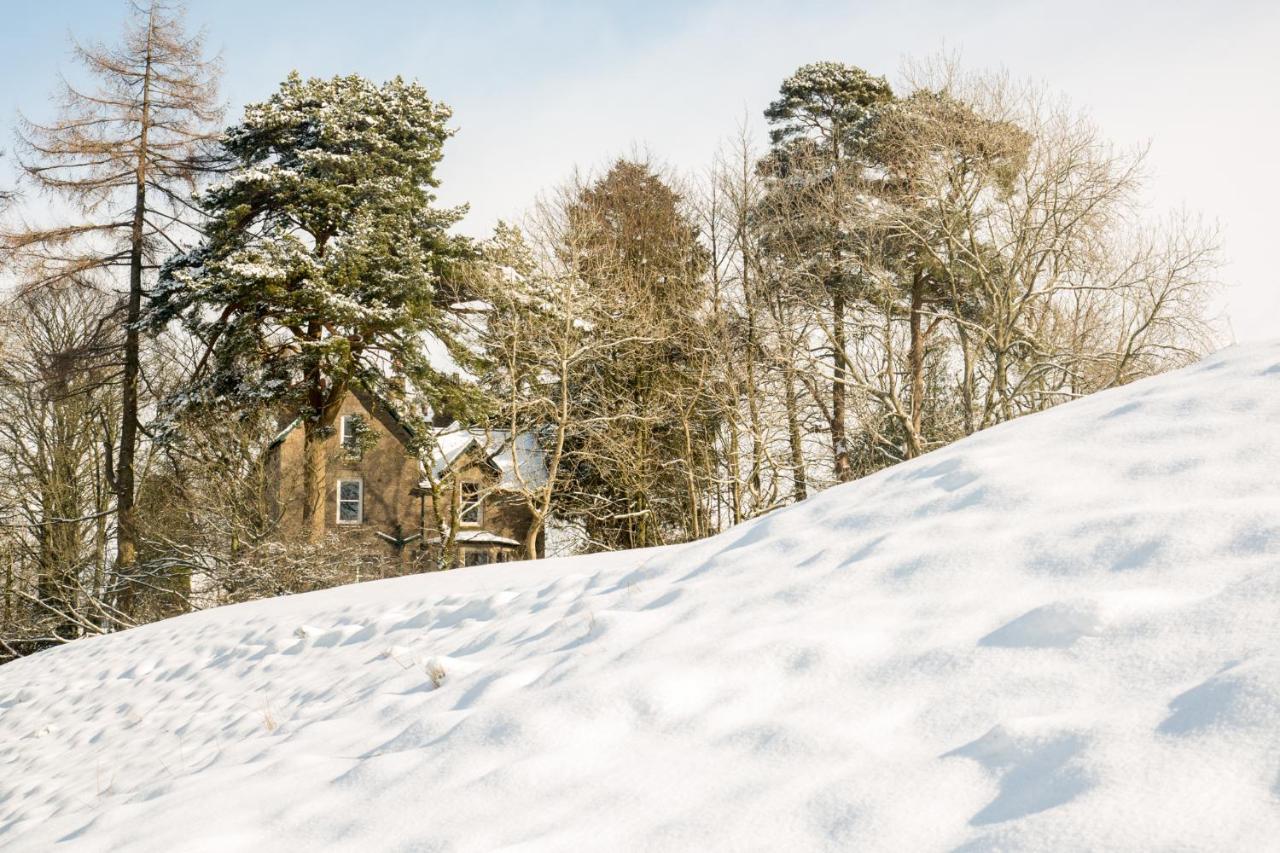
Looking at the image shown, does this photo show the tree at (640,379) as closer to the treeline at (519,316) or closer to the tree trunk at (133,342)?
the treeline at (519,316)

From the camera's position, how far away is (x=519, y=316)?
21438 millimetres

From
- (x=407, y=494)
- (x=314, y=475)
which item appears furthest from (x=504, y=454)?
(x=314, y=475)

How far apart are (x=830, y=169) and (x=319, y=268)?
43.5 ft

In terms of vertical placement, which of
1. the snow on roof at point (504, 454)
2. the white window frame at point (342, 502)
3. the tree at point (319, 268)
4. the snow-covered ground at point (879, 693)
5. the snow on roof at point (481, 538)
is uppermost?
the tree at point (319, 268)

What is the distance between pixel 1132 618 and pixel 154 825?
311 cm

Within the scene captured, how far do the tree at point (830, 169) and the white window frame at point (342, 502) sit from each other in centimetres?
1417

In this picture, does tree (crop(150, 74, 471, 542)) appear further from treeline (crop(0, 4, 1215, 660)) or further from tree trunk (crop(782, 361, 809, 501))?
tree trunk (crop(782, 361, 809, 501))

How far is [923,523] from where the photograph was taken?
3.54m

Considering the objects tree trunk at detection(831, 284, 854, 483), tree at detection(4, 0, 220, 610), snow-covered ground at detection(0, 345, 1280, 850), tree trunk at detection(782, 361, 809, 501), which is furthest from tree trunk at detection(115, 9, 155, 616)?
snow-covered ground at detection(0, 345, 1280, 850)

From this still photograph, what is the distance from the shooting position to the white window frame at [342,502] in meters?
27.4

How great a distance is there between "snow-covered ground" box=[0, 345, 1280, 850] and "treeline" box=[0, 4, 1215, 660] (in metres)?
13.6

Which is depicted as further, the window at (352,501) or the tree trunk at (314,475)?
the window at (352,501)

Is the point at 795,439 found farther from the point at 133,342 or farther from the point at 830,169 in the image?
the point at 133,342

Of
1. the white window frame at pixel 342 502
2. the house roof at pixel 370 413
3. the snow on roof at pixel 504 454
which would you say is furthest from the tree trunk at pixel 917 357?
the white window frame at pixel 342 502
